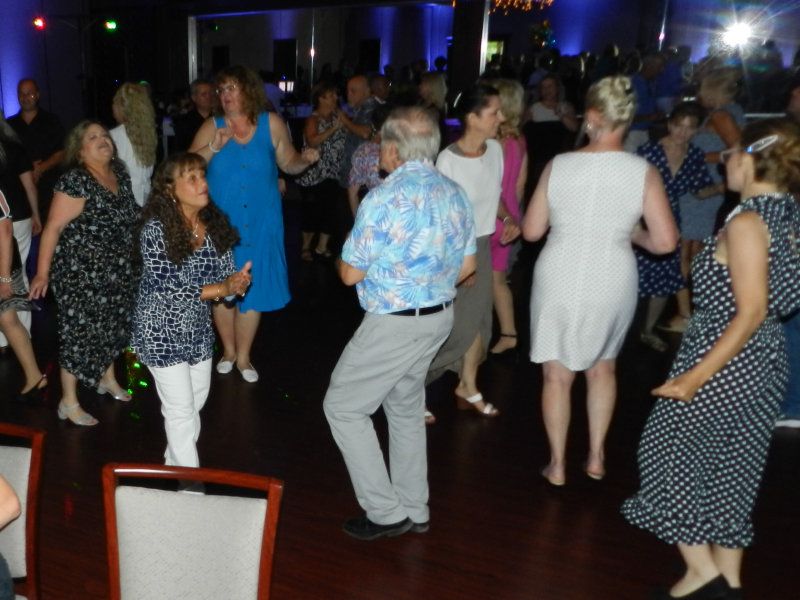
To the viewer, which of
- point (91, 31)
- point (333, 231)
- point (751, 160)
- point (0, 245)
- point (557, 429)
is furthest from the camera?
point (91, 31)

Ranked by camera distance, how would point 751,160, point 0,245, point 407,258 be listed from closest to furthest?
point 751,160 → point 407,258 → point 0,245

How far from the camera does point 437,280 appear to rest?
2762mm

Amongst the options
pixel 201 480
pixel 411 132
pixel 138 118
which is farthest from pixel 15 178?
pixel 201 480

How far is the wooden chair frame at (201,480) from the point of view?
72.8 inches

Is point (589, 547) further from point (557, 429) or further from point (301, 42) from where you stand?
point (301, 42)

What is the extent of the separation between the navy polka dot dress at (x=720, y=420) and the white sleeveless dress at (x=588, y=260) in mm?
571

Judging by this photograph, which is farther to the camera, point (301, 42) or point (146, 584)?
point (301, 42)

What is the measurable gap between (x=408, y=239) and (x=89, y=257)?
5.42 ft

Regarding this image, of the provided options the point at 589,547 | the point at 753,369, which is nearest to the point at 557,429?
the point at 589,547

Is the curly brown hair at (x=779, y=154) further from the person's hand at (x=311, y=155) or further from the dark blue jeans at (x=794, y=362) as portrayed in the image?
the person's hand at (x=311, y=155)

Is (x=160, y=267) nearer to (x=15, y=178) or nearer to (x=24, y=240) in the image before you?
(x=15, y=178)

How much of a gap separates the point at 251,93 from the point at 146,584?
277 centimetres

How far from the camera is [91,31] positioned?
45.0 ft

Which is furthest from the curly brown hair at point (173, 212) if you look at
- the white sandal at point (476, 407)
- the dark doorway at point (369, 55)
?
the dark doorway at point (369, 55)
